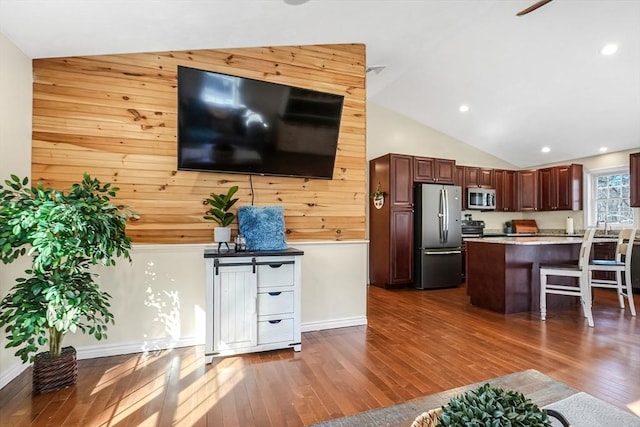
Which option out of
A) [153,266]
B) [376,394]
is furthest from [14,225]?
[376,394]

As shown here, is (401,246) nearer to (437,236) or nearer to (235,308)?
(437,236)

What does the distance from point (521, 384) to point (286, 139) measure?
260 cm

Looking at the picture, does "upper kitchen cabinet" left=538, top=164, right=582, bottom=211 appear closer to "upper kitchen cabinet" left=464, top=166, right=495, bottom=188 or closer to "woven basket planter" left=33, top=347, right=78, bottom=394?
"upper kitchen cabinet" left=464, top=166, right=495, bottom=188

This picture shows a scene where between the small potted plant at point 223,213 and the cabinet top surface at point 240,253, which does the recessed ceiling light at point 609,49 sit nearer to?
the cabinet top surface at point 240,253

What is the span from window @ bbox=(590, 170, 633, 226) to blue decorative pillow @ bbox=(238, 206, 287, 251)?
242 inches

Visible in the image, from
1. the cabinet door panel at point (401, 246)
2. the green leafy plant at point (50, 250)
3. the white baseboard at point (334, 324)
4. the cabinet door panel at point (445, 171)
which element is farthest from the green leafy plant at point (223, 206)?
the cabinet door panel at point (445, 171)

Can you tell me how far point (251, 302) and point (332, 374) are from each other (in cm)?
87

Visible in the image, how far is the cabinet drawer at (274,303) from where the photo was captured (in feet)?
8.86

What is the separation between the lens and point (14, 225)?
5.88 feet

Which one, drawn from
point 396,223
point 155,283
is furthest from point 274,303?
point 396,223

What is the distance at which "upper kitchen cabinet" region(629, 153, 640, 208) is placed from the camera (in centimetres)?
509

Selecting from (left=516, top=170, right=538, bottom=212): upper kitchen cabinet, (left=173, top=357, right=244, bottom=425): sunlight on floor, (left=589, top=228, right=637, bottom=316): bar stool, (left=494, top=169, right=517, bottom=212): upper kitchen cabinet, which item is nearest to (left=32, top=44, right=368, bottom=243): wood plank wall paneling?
(left=173, top=357, right=244, bottom=425): sunlight on floor

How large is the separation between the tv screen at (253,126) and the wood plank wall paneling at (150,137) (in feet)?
0.56

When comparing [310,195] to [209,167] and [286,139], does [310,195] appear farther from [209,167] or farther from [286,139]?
[209,167]
